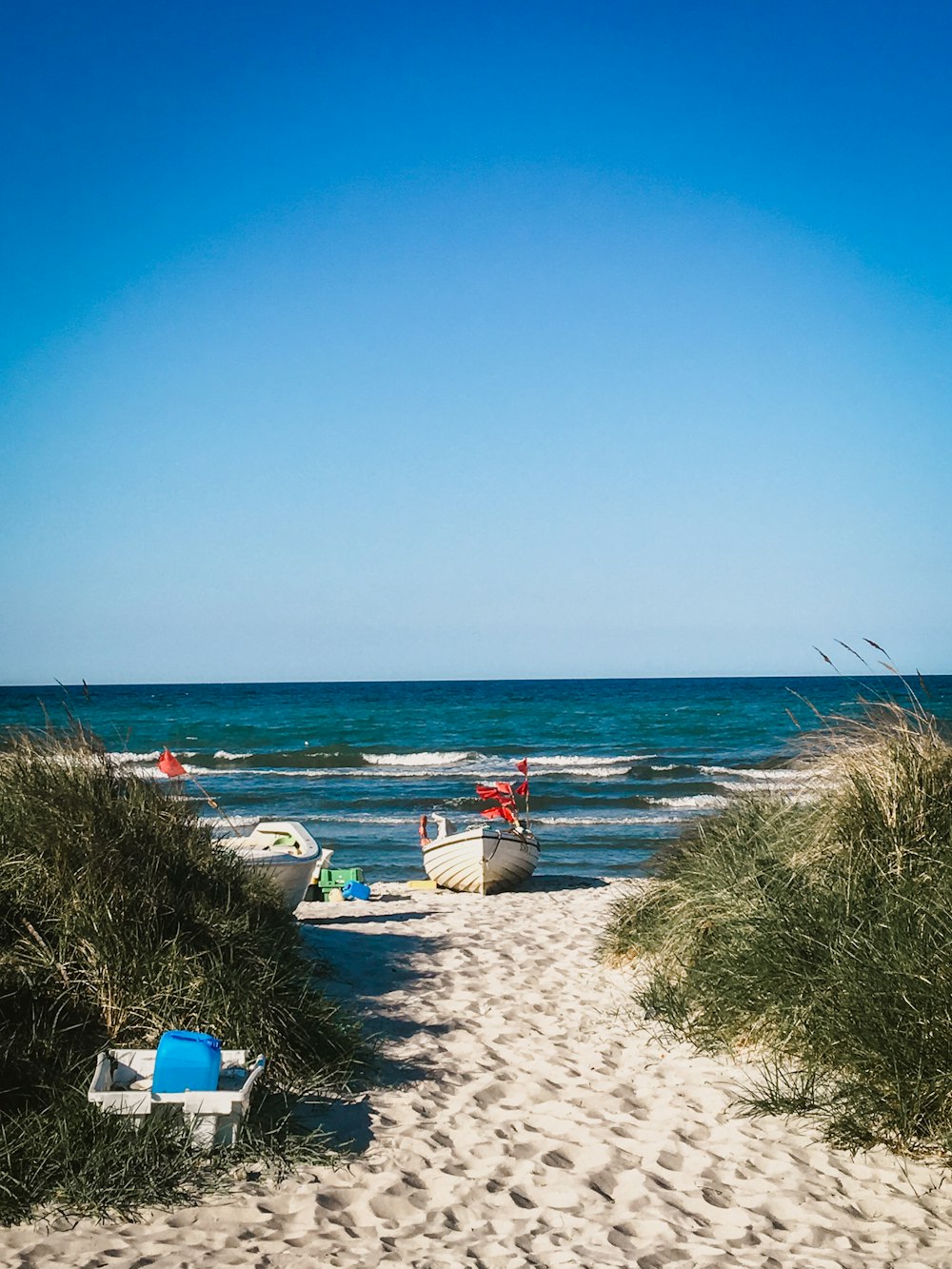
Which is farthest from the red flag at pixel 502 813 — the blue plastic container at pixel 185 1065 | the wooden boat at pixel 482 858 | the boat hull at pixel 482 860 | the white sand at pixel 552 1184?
the blue plastic container at pixel 185 1065

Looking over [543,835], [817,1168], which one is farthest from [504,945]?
[543,835]

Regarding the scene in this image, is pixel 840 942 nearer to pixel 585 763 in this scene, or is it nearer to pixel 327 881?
pixel 327 881

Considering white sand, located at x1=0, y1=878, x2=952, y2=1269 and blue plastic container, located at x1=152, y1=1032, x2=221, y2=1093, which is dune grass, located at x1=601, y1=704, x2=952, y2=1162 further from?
blue plastic container, located at x1=152, y1=1032, x2=221, y2=1093

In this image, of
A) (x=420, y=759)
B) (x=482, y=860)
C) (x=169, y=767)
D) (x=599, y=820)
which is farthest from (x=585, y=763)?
(x=169, y=767)

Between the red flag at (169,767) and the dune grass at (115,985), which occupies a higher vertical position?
the red flag at (169,767)

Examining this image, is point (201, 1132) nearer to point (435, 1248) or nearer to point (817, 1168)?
point (435, 1248)

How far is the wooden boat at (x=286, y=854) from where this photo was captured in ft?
32.7

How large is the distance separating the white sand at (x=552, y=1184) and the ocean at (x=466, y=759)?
2.32m

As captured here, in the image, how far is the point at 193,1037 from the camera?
491 cm

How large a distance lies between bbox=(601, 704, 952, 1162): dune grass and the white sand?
0.90 ft

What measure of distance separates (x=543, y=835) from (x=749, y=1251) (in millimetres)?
16062

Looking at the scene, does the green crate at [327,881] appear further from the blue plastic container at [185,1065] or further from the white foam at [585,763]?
A: the white foam at [585,763]

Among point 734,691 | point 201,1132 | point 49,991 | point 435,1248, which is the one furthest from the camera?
point 734,691

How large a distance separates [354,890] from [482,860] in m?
1.92
